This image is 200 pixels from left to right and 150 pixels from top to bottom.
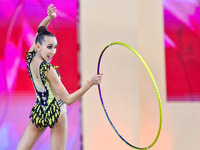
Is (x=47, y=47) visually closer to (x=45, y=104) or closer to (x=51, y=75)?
(x=51, y=75)

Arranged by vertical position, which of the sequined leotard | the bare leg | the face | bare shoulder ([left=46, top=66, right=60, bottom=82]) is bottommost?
the bare leg

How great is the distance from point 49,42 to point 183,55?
8.53ft

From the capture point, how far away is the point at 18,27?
13.3ft

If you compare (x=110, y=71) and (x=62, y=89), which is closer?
(x=62, y=89)

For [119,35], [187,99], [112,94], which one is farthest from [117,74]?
[187,99]

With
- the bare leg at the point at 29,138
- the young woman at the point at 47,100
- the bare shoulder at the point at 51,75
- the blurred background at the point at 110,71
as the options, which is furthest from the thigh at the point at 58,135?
the blurred background at the point at 110,71

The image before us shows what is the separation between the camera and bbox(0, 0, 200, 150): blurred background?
4.04 meters

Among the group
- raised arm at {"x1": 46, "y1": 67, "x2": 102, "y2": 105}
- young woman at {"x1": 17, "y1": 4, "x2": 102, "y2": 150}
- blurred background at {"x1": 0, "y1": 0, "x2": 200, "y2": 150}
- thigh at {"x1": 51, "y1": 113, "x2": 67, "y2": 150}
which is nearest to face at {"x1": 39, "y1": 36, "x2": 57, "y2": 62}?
young woman at {"x1": 17, "y1": 4, "x2": 102, "y2": 150}

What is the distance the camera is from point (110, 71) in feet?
13.8

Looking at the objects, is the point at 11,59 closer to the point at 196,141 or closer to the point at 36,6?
the point at 36,6

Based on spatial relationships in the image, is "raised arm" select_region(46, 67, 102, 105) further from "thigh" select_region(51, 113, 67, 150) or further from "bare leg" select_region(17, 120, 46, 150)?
"bare leg" select_region(17, 120, 46, 150)

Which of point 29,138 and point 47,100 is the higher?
point 47,100

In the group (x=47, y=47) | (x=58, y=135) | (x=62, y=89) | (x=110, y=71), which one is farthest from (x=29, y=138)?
(x=110, y=71)

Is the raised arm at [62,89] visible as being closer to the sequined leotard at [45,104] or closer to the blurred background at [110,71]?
the sequined leotard at [45,104]
